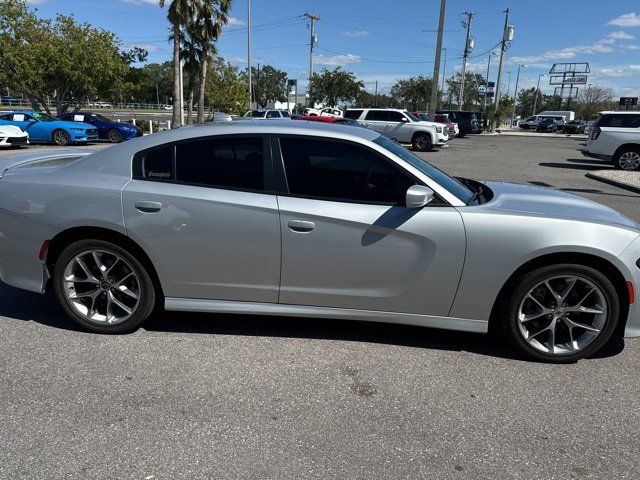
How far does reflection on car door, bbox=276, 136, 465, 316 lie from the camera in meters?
3.29

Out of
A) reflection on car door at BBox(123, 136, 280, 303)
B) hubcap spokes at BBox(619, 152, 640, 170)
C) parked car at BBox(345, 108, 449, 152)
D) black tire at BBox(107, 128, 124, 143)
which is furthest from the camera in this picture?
parked car at BBox(345, 108, 449, 152)

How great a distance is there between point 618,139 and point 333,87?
1755 inches

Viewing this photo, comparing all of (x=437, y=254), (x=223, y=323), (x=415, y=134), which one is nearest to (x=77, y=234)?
(x=223, y=323)

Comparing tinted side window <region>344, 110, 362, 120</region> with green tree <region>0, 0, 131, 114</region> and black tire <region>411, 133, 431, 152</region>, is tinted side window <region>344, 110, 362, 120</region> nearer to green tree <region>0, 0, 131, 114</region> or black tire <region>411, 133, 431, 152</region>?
black tire <region>411, 133, 431, 152</region>

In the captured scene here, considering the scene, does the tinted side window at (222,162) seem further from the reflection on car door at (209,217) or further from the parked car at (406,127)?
the parked car at (406,127)

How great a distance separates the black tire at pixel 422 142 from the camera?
74.2ft

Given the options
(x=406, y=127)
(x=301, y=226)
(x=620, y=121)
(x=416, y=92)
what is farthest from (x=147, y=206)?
(x=416, y=92)

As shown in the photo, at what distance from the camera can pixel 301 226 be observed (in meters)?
3.32

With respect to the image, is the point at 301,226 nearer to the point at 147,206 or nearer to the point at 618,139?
the point at 147,206

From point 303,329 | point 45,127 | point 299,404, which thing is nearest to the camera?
point 299,404

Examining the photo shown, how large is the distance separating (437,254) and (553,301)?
885 mm

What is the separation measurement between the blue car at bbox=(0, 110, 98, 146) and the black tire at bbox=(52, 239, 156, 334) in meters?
17.9

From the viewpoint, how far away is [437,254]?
328 centimetres

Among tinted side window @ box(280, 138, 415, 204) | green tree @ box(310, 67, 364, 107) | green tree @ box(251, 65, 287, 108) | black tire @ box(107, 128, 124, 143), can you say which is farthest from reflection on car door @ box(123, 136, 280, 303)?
green tree @ box(251, 65, 287, 108)
